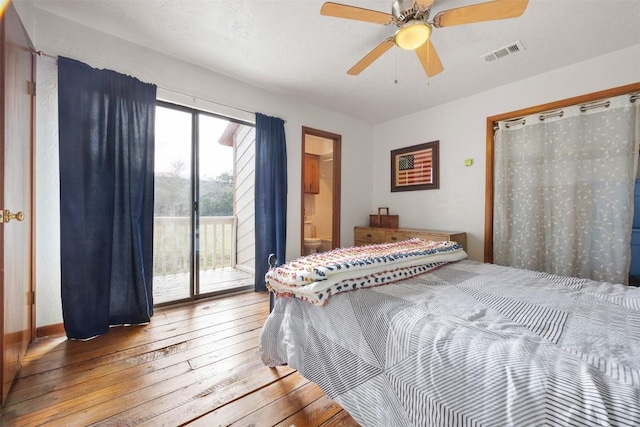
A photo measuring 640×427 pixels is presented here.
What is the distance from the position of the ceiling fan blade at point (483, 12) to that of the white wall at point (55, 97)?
6.94 feet

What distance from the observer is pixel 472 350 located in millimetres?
792

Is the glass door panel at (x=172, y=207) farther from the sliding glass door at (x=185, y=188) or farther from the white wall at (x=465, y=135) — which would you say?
the white wall at (x=465, y=135)

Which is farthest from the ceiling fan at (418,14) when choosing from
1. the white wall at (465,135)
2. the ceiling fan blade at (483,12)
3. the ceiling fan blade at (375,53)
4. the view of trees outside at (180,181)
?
the view of trees outside at (180,181)

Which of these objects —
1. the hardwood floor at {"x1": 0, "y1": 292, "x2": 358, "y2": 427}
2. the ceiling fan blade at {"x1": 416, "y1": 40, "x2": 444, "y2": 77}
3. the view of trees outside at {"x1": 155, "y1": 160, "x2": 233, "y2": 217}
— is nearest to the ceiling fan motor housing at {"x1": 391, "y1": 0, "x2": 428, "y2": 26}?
the ceiling fan blade at {"x1": 416, "y1": 40, "x2": 444, "y2": 77}

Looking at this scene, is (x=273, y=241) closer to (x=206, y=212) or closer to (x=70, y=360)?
(x=206, y=212)

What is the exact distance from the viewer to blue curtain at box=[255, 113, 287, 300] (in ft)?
10.3

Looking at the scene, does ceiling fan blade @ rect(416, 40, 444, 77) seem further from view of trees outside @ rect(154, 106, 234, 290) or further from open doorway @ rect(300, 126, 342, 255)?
open doorway @ rect(300, 126, 342, 255)

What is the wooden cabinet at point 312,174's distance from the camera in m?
4.79

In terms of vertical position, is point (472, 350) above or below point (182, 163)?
below

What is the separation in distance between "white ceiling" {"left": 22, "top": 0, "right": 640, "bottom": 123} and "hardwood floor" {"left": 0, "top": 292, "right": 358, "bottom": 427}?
2471mm

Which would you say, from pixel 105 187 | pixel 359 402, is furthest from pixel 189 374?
pixel 105 187

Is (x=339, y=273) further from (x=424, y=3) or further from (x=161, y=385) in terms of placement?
(x=424, y=3)

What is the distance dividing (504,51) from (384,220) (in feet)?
8.02

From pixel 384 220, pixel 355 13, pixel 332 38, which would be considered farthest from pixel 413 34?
pixel 384 220
